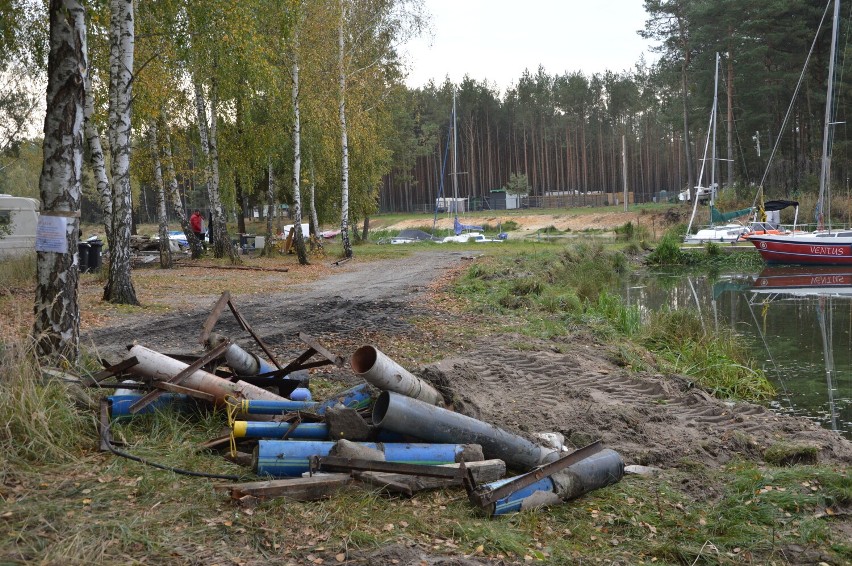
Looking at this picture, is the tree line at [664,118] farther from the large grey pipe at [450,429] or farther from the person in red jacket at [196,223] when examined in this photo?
the large grey pipe at [450,429]

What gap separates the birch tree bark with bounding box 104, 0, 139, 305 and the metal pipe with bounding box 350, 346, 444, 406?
28.4ft

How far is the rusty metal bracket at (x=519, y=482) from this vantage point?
18.0 feet

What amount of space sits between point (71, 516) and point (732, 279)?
1076 inches

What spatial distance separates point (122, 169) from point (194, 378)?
8678 millimetres

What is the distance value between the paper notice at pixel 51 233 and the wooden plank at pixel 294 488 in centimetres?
298

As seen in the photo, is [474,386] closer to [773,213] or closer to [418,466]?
[418,466]

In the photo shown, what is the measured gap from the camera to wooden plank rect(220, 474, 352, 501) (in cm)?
513

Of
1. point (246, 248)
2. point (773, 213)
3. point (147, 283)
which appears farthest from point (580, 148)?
point (147, 283)

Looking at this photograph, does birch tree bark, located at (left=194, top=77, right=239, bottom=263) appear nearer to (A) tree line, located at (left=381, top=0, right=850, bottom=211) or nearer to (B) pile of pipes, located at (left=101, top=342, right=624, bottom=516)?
(B) pile of pipes, located at (left=101, top=342, right=624, bottom=516)

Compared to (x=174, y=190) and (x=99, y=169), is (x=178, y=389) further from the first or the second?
(x=174, y=190)

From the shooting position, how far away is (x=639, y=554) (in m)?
5.14

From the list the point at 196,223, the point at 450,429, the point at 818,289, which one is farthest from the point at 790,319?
the point at 196,223

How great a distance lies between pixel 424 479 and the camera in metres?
5.73

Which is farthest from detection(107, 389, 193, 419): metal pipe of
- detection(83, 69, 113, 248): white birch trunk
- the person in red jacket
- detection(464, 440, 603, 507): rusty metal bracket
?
the person in red jacket
